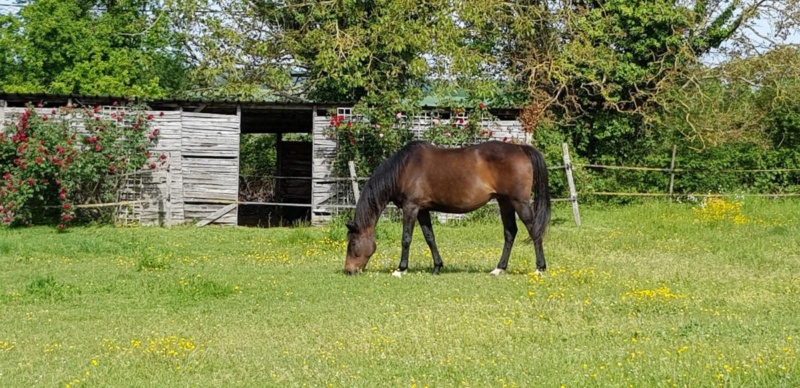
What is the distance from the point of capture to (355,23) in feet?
69.5

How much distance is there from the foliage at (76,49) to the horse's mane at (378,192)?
15009 millimetres

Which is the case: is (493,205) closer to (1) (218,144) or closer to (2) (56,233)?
(1) (218,144)

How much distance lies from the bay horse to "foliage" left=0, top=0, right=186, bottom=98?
1507 centimetres

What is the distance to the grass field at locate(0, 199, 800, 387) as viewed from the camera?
6.32 m

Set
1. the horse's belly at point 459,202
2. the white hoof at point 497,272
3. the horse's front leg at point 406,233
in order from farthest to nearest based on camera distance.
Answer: the horse's belly at point 459,202, the horse's front leg at point 406,233, the white hoof at point 497,272

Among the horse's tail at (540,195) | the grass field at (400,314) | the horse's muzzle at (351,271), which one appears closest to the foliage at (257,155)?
the grass field at (400,314)

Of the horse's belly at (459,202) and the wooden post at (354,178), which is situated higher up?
the horse's belly at (459,202)

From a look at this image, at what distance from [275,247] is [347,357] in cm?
830

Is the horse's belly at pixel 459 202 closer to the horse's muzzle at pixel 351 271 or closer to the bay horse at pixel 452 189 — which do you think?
the bay horse at pixel 452 189

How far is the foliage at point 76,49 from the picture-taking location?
25.3 m

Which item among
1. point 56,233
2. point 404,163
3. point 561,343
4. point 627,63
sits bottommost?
point 56,233

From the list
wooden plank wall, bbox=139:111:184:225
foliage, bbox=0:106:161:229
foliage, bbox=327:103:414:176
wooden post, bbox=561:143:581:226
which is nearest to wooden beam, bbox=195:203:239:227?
wooden plank wall, bbox=139:111:184:225

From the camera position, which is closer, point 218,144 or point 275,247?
point 275,247

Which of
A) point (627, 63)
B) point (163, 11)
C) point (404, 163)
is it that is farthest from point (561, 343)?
point (163, 11)
